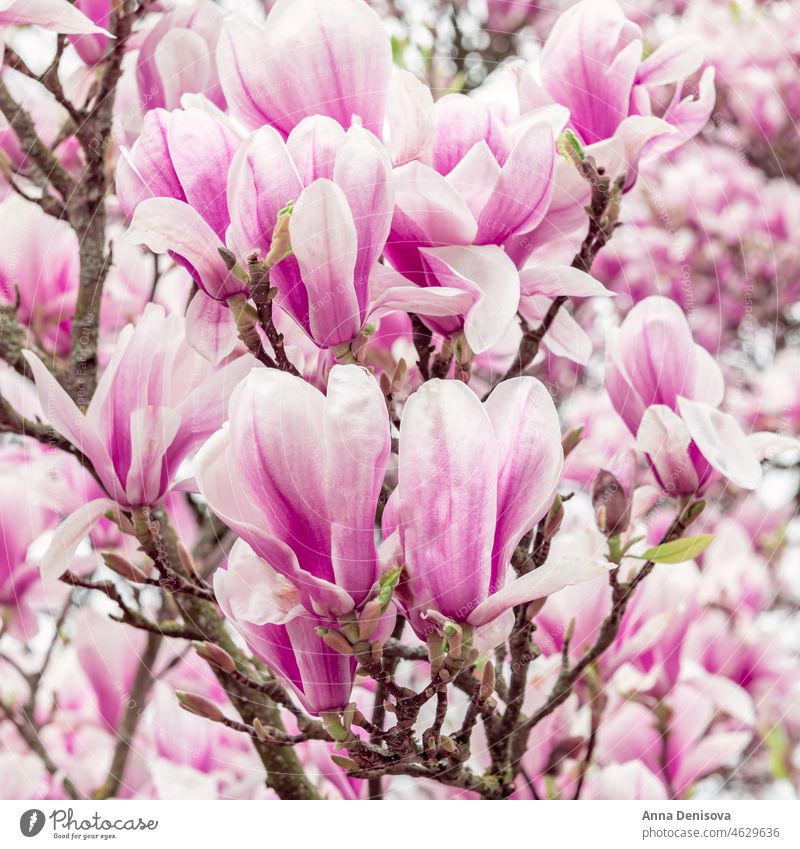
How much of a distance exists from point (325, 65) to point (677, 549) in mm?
314

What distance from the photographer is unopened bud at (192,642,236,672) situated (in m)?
0.47

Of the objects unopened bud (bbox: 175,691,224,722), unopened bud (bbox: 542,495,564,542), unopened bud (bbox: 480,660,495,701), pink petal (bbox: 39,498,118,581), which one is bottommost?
unopened bud (bbox: 175,691,224,722)

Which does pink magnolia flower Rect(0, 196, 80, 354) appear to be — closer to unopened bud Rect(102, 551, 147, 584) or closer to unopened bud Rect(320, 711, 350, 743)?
unopened bud Rect(102, 551, 147, 584)

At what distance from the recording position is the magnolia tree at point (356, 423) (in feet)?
1.27

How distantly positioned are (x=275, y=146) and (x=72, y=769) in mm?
513

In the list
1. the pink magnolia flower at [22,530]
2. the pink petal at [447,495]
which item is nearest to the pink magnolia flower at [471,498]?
the pink petal at [447,495]

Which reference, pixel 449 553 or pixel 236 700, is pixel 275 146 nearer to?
pixel 449 553

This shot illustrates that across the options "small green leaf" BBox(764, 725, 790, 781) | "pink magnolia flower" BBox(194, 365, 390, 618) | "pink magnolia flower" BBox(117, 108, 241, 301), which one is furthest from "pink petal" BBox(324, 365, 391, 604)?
"small green leaf" BBox(764, 725, 790, 781)

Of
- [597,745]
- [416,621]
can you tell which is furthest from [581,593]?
[416,621]

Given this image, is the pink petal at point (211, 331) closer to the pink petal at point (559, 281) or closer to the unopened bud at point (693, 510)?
the pink petal at point (559, 281)

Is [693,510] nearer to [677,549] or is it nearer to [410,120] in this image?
[677,549]

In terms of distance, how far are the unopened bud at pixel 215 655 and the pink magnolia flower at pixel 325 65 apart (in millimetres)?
257

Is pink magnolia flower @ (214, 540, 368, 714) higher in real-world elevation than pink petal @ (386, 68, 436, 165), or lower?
lower

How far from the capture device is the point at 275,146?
1.30ft
